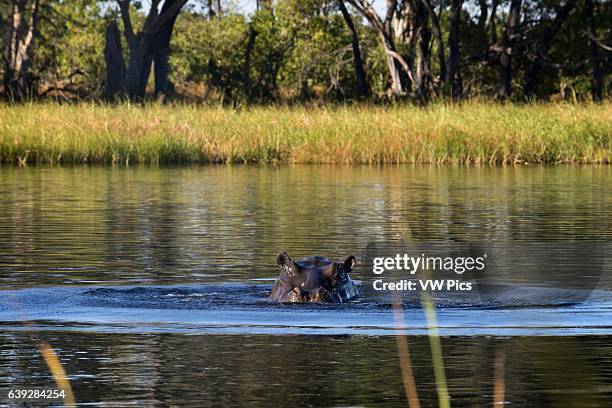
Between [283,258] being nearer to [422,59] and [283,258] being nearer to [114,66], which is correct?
[422,59]

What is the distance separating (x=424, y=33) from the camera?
40.8 meters

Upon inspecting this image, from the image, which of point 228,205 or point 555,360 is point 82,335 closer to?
point 555,360

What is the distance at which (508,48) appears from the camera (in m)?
39.9

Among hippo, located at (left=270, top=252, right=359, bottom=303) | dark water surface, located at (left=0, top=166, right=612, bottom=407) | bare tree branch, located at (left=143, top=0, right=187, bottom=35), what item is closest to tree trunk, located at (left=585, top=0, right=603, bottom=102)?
bare tree branch, located at (left=143, top=0, right=187, bottom=35)

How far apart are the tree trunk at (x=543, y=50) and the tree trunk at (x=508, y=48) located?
718 millimetres

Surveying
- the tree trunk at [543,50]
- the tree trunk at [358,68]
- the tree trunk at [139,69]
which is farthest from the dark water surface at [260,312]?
the tree trunk at [139,69]

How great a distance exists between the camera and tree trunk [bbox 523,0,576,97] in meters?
39.1

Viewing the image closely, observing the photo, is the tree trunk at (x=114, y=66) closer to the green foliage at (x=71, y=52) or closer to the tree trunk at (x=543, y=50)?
the green foliage at (x=71, y=52)

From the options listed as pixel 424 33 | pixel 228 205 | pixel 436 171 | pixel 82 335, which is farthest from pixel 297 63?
pixel 82 335

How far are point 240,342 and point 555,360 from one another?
1605mm

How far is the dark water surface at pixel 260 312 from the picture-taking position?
595 cm

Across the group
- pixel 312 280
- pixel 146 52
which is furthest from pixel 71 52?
pixel 312 280

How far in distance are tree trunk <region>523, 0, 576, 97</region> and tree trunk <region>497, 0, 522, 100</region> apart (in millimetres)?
718

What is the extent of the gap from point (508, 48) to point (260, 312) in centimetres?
3254
